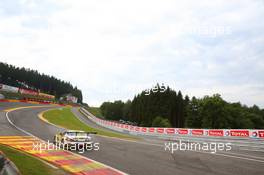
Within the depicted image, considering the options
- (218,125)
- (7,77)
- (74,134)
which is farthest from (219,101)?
(7,77)

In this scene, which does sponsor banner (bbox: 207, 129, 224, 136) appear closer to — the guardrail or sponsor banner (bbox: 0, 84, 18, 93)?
the guardrail

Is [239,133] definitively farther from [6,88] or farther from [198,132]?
[6,88]

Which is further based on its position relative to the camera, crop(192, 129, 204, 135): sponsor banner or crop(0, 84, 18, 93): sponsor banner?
crop(0, 84, 18, 93): sponsor banner

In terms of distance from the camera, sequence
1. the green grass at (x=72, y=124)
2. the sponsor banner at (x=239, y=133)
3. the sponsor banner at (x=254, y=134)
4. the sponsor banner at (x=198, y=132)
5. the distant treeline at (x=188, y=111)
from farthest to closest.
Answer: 1. the distant treeline at (x=188, y=111)
2. the green grass at (x=72, y=124)
3. the sponsor banner at (x=198, y=132)
4. the sponsor banner at (x=239, y=133)
5. the sponsor banner at (x=254, y=134)

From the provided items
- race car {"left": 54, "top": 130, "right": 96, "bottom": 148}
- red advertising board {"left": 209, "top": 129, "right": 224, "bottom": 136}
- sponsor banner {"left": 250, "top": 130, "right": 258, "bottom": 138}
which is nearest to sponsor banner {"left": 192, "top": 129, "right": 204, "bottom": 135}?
red advertising board {"left": 209, "top": 129, "right": 224, "bottom": 136}

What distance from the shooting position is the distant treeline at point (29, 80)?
157 m

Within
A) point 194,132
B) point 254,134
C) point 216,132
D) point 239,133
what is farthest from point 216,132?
point 254,134

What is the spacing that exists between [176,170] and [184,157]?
3.54m

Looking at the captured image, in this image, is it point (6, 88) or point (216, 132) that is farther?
point (6, 88)

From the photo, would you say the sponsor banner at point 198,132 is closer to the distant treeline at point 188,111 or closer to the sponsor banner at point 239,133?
the sponsor banner at point 239,133

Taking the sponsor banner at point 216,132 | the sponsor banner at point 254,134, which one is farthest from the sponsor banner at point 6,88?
the sponsor banner at point 254,134

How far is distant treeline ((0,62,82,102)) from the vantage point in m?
157

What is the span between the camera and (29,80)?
174 metres

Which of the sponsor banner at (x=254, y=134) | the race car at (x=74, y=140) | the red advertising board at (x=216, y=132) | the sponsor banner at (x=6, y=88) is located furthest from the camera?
the sponsor banner at (x=6, y=88)
